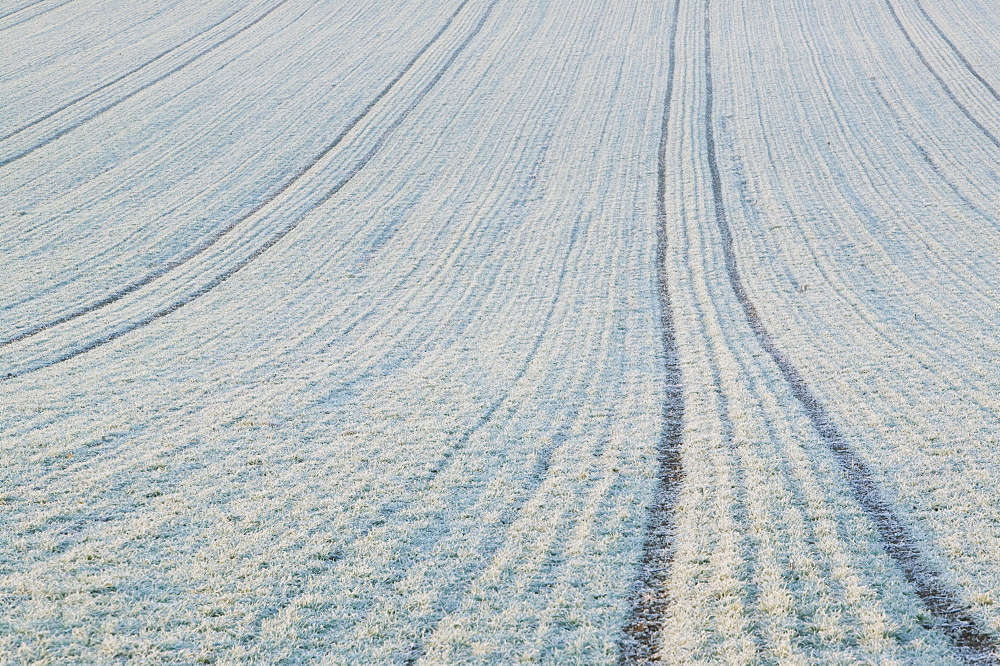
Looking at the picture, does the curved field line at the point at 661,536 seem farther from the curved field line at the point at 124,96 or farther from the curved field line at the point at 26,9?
the curved field line at the point at 26,9

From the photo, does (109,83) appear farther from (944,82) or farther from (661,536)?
(661,536)

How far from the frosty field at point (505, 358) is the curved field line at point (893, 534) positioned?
0.06 m

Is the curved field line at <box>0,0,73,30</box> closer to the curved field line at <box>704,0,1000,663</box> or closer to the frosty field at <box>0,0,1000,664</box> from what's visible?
the frosty field at <box>0,0,1000,664</box>

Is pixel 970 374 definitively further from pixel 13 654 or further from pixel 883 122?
pixel 883 122

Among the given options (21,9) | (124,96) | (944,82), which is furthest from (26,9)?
(944,82)

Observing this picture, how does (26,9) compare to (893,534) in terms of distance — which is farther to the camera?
(26,9)

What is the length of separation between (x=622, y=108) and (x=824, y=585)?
33.2m

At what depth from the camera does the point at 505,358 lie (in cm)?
1772

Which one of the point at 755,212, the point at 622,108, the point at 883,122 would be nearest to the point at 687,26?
the point at 622,108

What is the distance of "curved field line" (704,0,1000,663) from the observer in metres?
7.89

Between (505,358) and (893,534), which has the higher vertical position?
(893,534)

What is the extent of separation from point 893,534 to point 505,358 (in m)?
8.97

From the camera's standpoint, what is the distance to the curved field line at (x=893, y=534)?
7895 millimetres

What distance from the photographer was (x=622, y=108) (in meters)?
39.7
